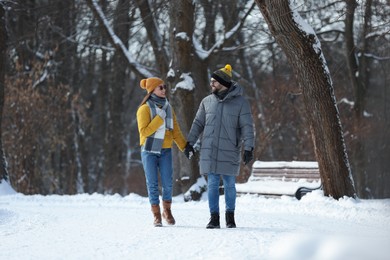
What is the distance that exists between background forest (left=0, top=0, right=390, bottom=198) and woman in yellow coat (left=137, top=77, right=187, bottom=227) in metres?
3.37

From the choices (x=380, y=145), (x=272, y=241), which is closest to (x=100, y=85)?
(x=380, y=145)

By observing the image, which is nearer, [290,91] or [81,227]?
[81,227]

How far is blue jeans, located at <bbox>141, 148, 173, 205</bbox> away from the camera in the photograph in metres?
7.70

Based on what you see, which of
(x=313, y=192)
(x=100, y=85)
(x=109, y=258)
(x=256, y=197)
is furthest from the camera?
(x=100, y=85)

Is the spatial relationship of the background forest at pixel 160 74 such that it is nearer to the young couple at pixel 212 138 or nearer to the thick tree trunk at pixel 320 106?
A: the thick tree trunk at pixel 320 106

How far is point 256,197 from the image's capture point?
1150cm

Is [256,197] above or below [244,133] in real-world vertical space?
below

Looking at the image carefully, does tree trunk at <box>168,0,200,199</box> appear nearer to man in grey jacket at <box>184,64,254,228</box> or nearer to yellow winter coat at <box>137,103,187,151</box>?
yellow winter coat at <box>137,103,187,151</box>

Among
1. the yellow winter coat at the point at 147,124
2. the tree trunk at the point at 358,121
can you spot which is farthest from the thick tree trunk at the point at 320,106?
the tree trunk at the point at 358,121

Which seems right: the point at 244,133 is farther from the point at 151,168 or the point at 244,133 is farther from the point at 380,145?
the point at 380,145

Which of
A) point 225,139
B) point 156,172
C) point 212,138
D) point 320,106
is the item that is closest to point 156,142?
point 156,172

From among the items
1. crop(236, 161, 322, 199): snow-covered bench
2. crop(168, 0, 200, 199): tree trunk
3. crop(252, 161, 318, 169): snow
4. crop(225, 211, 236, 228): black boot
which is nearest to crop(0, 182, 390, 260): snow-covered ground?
crop(225, 211, 236, 228): black boot

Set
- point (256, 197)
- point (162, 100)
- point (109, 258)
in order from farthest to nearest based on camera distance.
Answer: point (256, 197) → point (162, 100) → point (109, 258)

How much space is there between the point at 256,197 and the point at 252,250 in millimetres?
5912
